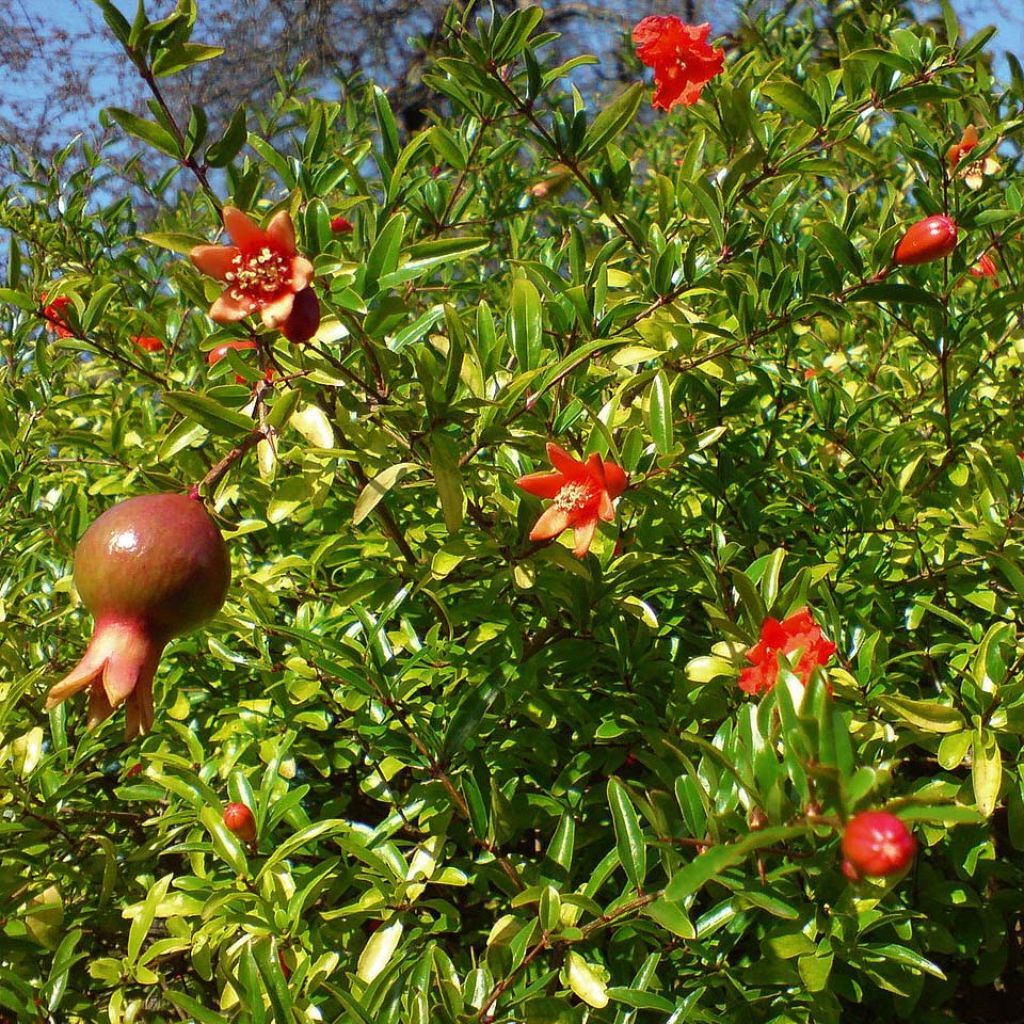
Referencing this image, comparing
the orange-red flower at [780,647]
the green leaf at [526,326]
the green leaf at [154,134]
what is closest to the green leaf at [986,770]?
the orange-red flower at [780,647]

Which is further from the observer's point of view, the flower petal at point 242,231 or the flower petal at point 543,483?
the flower petal at point 543,483

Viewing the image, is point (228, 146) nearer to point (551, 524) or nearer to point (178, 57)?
point (178, 57)

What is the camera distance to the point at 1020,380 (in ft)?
5.19

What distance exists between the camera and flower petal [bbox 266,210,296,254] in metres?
0.79

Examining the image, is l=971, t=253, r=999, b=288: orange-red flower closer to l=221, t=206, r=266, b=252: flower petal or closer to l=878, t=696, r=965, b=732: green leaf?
l=878, t=696, r=965, b=732: green leaf

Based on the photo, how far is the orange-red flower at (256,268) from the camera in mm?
771

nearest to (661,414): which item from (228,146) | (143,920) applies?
(228,146)

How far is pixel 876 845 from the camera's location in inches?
22.1

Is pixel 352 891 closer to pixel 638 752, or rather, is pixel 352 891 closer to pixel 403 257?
pixel 638 752

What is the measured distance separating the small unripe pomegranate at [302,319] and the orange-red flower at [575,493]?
0.25 meters

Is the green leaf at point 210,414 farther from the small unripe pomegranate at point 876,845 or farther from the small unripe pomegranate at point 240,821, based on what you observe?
the small unripe pomegranate at point 876,845

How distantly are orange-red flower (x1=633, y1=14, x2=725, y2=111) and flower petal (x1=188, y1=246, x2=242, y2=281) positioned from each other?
729 mm

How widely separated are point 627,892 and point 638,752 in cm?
21

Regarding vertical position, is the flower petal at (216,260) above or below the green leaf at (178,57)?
below
